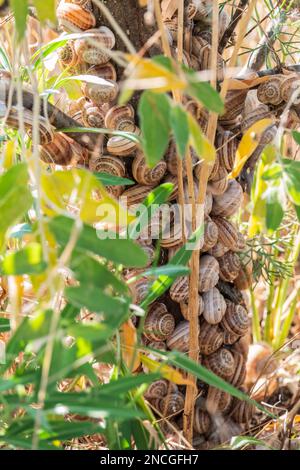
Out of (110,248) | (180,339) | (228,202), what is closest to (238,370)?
(180,339)

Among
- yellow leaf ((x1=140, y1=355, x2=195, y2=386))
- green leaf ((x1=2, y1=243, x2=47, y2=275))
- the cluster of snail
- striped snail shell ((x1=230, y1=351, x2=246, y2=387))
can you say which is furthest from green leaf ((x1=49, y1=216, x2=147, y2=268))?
striped snail shell ((x1=230, y1=351, x2=246, y2=387))

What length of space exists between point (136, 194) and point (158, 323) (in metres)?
0.20

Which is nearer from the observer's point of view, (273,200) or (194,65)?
(273,200)

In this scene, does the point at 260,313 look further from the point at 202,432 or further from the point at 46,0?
the point at 46,0

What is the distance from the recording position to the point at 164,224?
102cm

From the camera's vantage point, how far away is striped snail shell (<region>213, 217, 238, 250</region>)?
109 cm

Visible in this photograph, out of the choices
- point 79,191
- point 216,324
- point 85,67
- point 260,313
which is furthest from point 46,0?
point 260,313

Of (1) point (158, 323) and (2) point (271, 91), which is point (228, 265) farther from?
(2) point (271, 91)

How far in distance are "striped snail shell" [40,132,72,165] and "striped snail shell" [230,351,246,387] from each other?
0.43 m

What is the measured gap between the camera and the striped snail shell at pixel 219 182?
3.47ft

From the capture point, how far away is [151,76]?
1.54 feet

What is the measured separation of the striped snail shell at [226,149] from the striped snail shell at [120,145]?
0.46 feet

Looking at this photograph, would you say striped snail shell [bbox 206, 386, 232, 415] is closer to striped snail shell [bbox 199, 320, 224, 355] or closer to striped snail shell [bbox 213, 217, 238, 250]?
striped snail shell [bbox 199, 320, 224, 355]

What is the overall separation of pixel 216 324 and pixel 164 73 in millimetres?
695
